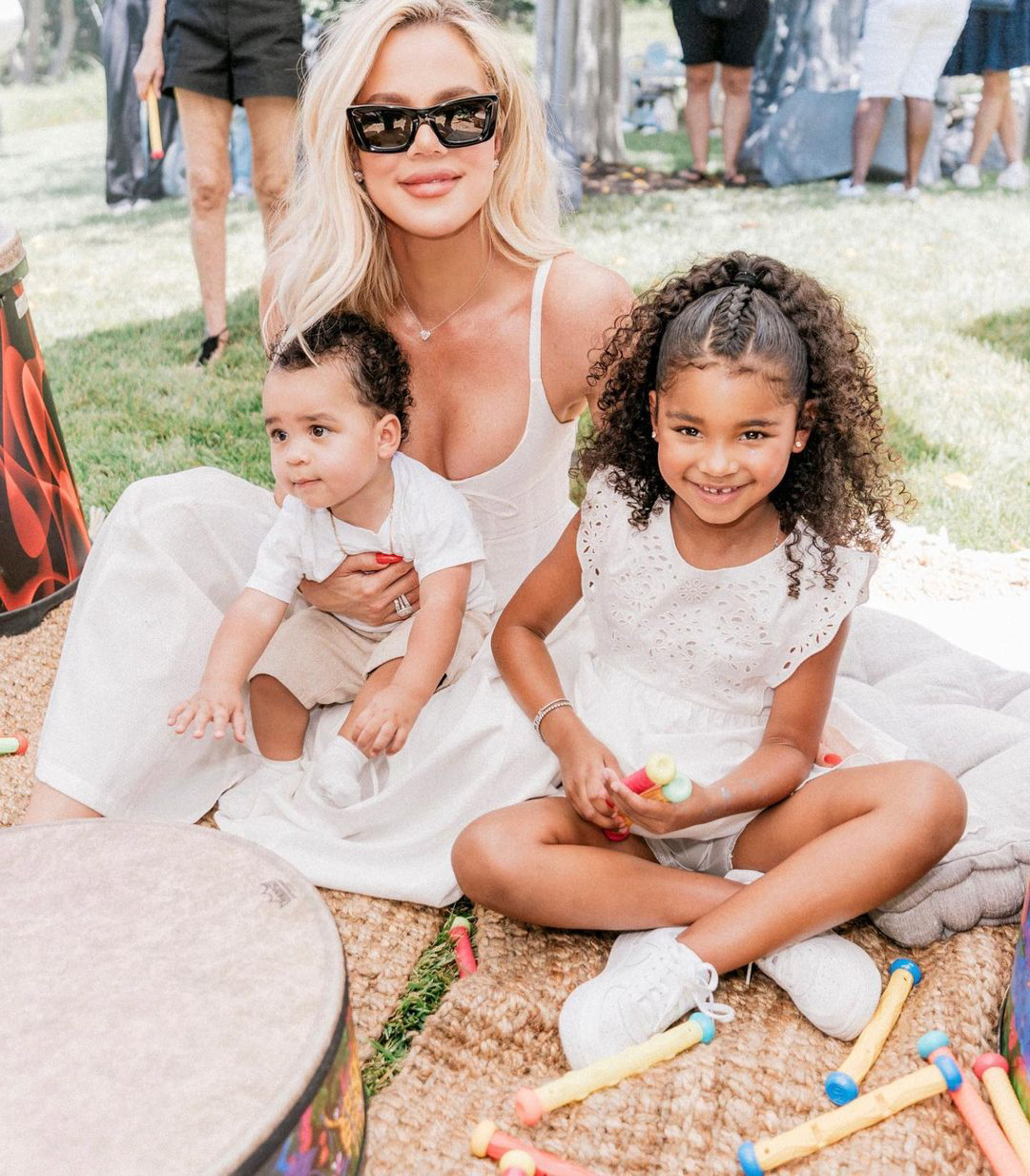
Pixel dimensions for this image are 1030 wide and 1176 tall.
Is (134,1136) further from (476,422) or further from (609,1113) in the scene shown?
(476,422)

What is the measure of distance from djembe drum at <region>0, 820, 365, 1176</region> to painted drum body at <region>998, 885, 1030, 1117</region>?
2.48 feet

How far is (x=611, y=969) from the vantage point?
1.59 meters

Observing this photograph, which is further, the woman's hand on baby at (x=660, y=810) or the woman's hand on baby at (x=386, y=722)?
the woman's hand on baby at (x=386, y=722)

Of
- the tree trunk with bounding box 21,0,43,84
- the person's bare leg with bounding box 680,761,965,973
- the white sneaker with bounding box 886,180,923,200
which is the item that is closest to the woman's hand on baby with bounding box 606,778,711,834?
the person's bare leg with bounding box 680,761,965,973

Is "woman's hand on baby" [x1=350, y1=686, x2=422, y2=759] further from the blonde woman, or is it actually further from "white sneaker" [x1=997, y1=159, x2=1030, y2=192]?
"white sneaker" [x1=997, y1=159, x2=1030, y2=192]

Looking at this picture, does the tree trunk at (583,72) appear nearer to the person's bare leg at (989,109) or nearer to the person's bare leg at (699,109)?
the person's bare leg at (699,109)

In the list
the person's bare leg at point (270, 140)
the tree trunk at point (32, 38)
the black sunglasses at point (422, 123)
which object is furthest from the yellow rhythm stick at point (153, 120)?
the tree trunk at point (32, 38)

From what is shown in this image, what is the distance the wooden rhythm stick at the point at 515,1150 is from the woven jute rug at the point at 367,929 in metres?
0.27

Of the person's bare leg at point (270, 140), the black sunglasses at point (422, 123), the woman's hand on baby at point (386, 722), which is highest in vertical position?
the black sunglasses at point (422, 123)

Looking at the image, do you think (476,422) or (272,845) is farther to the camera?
(476,422)

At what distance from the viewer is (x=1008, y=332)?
4605mm

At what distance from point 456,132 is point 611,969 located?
1.26 m

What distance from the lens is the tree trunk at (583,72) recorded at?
6.86 meters

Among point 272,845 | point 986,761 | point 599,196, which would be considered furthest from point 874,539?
point 599,196
